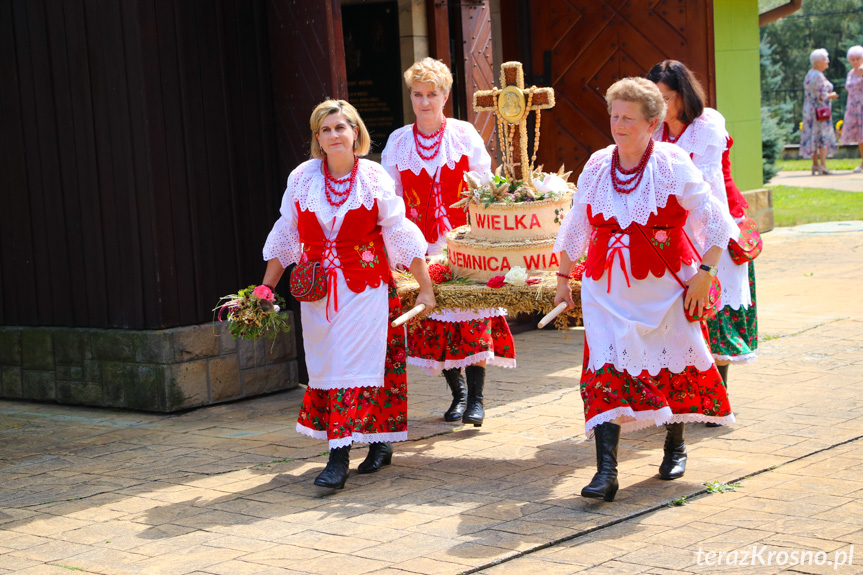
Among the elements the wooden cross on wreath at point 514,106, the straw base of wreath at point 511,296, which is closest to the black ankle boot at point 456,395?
the straw base of wreath at point 511,296

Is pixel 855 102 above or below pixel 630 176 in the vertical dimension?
above

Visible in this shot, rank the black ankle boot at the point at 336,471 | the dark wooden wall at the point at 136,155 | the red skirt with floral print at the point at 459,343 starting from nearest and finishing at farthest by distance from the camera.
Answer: the black ankle boot at the point at 336,471 < the red skirt with floral print at the point at 459,343 < the dark wooden wall at the point at 136,155

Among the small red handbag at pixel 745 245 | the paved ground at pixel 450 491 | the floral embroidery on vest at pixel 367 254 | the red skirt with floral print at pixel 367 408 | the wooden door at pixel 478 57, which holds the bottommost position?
the paved ground at pixel 450 491

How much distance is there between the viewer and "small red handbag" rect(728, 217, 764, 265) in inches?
235

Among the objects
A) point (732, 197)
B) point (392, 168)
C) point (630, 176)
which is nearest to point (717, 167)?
point (732, 197)

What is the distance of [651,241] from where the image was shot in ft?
16.1

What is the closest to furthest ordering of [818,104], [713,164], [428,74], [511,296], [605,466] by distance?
[605,466]
[511,296]
[713,164]
[428,74]
[818,104]

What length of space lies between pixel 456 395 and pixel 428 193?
3.79 feet

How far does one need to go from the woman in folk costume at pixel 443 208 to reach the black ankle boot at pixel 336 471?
1.23 m

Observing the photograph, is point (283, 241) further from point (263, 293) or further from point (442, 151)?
point (442, 151)

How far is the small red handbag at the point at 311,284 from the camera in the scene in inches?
211

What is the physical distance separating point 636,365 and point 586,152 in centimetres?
519

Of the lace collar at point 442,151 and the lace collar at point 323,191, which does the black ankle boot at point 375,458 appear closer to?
the lace collar at point 323,191

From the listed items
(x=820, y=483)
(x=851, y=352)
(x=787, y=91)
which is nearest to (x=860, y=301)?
(x=851, y=352)
